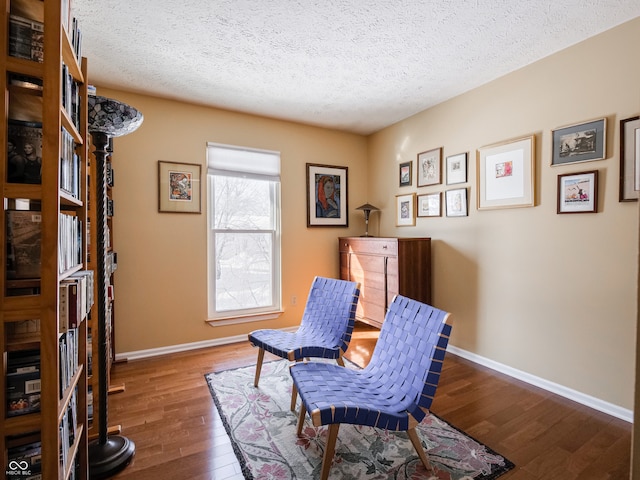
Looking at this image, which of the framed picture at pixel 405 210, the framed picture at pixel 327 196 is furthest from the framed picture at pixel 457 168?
the framed picture at pixel 327 196

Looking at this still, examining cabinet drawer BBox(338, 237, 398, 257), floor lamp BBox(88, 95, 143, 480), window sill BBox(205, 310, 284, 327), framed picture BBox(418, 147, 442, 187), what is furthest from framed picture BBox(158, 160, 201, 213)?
framed picture BBox(418, 147, 442, 187)

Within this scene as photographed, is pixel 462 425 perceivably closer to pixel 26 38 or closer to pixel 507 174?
pixel 507 174

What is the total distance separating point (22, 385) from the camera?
93 centimetres

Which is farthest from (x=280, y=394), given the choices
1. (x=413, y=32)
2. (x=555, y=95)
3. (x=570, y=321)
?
(x=555, y=95)

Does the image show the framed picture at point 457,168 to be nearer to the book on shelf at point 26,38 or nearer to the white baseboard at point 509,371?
the white baseboard at point 509,371

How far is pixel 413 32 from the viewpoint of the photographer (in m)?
2.07

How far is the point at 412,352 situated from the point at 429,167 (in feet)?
7.49

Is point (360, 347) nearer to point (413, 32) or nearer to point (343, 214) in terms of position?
point (343, 214)

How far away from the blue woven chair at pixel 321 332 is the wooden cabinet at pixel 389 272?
787 mm

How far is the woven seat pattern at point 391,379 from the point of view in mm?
1356

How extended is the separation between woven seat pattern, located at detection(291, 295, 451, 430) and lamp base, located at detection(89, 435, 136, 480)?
0.95 m

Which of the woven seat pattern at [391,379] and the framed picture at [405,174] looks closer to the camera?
the woven seat pattern at [391,379]

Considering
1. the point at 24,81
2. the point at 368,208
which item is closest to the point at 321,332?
the point at 368,208

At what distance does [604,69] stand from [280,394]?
3166 mm
